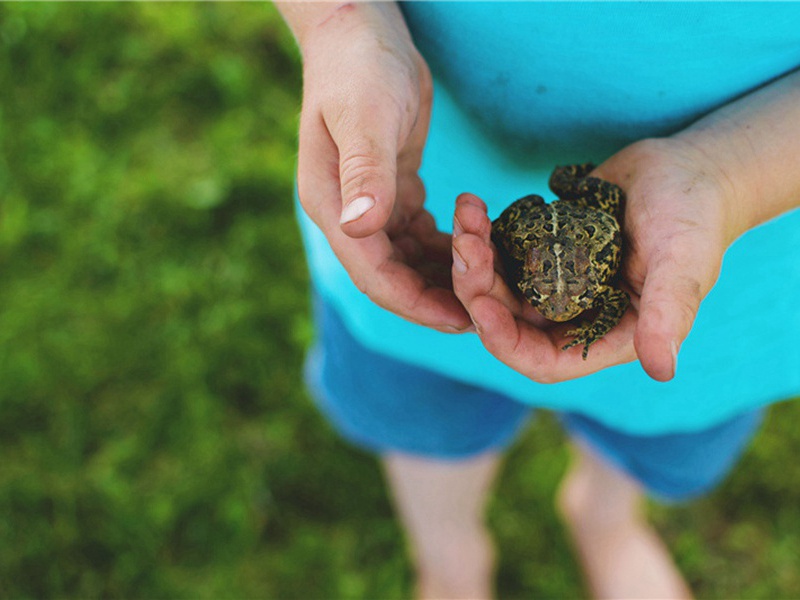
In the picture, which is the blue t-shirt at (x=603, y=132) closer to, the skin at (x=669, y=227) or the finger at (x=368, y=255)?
the skin at (x=669, y=227)

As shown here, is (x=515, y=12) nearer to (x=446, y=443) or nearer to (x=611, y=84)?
(x=611, y=84)

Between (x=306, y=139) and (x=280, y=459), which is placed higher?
(x=306, y=139)

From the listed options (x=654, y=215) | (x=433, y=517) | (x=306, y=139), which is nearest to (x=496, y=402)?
(x=433, y=517)

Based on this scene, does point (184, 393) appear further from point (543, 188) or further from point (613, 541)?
point (543, 188)

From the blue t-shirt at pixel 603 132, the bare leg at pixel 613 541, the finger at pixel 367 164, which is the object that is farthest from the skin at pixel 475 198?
the bare leg at pixel 613 541

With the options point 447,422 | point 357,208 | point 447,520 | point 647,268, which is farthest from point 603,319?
point 447,520

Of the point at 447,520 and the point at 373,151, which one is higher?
the point at 373,151

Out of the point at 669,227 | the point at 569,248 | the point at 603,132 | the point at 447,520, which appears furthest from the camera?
the point at 447,520

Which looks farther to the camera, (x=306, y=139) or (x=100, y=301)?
(x=100, y=301)
